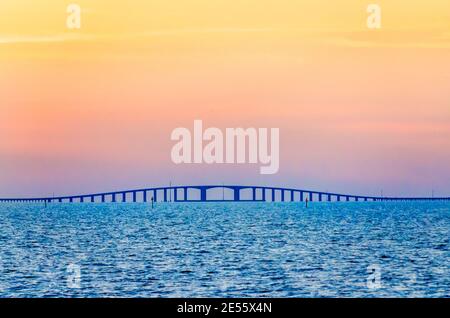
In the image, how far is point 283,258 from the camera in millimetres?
67188

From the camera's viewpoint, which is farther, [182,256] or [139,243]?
[139,243]

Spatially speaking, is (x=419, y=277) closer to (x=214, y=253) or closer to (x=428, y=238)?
Result: (x=214, y=253)

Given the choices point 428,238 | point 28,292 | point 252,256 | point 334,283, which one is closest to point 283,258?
point 252,256

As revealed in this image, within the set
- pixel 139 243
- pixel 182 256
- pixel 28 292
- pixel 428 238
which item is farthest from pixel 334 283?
pixel 428 238
